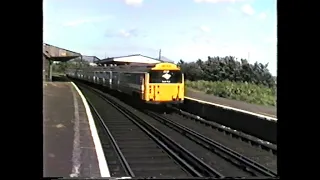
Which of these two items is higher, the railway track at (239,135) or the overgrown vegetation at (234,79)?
the overgrown vegetation at (234,79)

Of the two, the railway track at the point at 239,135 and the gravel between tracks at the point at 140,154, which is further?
the railway track at the point at 239,135

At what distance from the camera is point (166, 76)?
1683cm

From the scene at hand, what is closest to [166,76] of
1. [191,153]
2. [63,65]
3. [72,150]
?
[191,153]

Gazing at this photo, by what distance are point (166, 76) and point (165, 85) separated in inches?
14.9

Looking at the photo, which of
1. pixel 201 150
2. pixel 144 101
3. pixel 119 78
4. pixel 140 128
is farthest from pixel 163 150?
pixel 119 78

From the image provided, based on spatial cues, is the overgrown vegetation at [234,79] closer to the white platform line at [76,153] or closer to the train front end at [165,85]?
the train front end at [165,85]

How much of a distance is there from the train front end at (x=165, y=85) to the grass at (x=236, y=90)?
504 millimetres

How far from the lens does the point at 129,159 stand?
8.43 m

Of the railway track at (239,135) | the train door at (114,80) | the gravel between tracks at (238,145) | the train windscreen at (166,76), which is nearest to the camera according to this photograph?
the gravel between tracks at (238,145)

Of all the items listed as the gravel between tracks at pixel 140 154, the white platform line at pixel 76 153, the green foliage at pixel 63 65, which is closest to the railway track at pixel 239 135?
the gravel between tracks at pixel 140 154

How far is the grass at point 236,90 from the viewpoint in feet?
46.5
